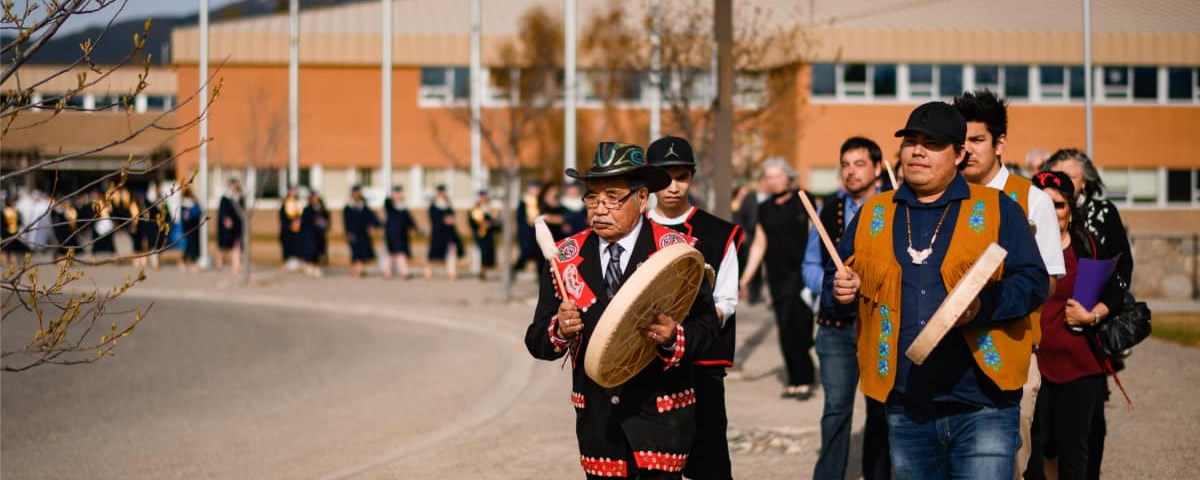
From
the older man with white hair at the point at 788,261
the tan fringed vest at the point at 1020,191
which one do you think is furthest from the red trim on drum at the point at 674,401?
the older man with white hair at the point at 788,261

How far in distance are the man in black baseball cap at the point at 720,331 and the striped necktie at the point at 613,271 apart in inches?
31.4

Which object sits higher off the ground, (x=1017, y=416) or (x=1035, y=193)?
(x=1035, y=193)

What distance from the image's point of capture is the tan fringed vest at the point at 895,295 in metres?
4.54

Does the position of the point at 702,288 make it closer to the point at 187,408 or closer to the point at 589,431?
the point at 589,431

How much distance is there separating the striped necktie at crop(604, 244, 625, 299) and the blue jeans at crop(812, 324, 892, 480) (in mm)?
2196

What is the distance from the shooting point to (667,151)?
20.3 feet

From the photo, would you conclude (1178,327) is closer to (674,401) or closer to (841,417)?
(841,417)

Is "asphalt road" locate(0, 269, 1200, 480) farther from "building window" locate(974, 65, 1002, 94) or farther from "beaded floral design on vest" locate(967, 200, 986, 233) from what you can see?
"building window" locate(974, 65, 1002, 94)

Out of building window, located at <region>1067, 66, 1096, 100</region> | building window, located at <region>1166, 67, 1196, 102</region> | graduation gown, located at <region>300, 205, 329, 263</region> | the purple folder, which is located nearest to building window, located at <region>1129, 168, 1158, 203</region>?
building window, located at <region>1166, 67, 1196, 102</region>

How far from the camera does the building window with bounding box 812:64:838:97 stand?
1780 inches

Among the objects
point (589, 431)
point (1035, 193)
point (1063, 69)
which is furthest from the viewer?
point (1063, 69)

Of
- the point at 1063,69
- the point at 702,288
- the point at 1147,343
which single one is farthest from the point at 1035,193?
the point at 1063,69

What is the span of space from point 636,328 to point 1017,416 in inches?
52.3

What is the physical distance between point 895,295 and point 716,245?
144cm
